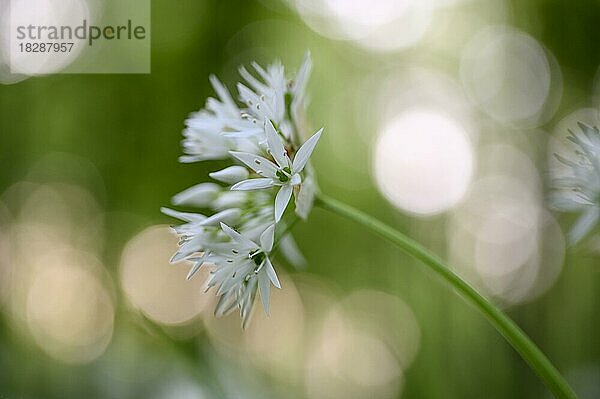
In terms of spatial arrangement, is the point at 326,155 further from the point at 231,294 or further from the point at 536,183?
the point at 231,294

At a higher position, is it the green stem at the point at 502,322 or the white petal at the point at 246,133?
the white petal at the point at 246,133

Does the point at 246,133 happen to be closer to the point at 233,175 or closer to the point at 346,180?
the point at 233,175

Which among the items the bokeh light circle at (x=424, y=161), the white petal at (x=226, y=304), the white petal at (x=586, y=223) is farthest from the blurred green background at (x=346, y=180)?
the white petal at (x=226, y=304)

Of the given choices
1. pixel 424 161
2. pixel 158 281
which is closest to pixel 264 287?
pixel 158 281

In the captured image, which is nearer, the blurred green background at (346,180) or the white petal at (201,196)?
the white petal at (201,196)

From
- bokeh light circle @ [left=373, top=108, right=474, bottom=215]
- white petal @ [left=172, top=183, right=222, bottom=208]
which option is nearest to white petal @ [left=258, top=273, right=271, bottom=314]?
white petal @ [left=172, top=183, right=222, bottom=208]

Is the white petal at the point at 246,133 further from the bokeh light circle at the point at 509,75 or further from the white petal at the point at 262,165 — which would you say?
the bokeh light circle at the point at 509,75

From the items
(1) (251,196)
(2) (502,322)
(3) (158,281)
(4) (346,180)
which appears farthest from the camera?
(4) (346,180)
